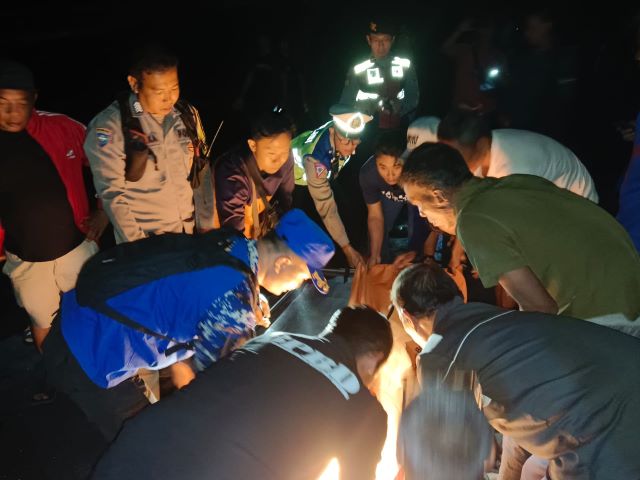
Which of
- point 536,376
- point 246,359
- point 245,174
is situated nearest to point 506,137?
point 245,174

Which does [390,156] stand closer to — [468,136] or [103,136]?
[468,136]

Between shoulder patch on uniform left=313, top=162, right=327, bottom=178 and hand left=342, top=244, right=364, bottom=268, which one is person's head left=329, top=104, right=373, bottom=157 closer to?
shoulder patch on uniform left=313, top=162, right=327, bottom=178

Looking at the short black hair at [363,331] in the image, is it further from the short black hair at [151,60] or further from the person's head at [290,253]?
the short black hair at [151,60]

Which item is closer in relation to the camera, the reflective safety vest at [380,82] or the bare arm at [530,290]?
the bare arm at [530,290]

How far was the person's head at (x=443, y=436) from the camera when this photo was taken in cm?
169

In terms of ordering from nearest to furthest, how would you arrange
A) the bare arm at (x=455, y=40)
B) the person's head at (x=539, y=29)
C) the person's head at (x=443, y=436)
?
1. the person's head at (x=443, y=436)
2. the person's head at (x=539, y=29)
3. the bare arm at (x=455, y=40)

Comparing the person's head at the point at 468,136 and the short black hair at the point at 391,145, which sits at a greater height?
the person's head at the point at 468,136

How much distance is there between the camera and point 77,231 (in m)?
3.33

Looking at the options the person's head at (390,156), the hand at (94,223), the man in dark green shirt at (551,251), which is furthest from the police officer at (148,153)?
the man in dark green shirt at (551,251)

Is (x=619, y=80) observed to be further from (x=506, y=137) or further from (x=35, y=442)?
(x=35, y=442)

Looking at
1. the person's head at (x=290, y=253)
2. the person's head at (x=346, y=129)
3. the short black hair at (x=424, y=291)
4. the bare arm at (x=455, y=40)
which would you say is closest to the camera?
the short black hair at (x=424, y=291)

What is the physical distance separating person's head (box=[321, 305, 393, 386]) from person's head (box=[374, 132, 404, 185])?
6.19ft

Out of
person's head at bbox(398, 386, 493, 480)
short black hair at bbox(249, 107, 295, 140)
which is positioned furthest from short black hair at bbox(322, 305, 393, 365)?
short black hair at bbox(249, 107, 295, 140)

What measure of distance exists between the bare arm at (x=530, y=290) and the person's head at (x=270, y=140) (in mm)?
1728
